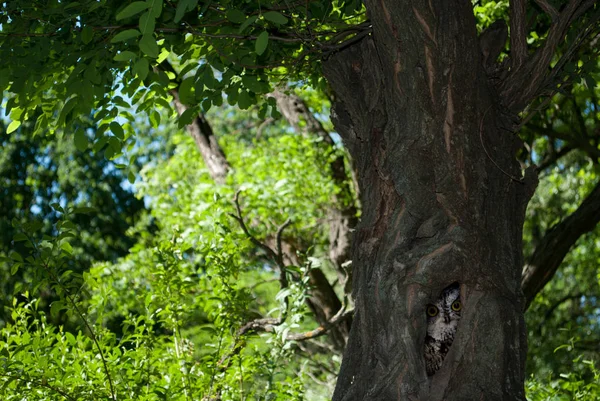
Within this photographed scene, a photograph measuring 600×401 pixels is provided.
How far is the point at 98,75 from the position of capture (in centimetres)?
428

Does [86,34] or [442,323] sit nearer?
[442,323]

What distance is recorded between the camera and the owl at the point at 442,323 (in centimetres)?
379

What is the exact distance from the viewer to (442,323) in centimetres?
381

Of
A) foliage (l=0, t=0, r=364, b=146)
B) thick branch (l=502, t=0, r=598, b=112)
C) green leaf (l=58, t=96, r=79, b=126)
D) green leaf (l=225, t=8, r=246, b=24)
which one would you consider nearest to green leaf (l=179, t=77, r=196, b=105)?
foliage (l=0, t=0, r=364, b=146)

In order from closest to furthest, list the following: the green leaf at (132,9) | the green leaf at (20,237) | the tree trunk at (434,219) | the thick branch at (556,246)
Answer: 1. the green leaf at (132,9)
2. the tree trunk at (434,219)
3. the green leaf at (20,237)
4. the thick branch at (556,246)

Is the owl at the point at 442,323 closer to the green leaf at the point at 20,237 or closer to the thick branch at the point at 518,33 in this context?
the thick branch at the point at 518,33

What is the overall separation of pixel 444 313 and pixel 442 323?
5 cm

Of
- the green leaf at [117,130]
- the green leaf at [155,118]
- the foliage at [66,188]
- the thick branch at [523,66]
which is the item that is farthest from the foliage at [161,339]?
the foliage at [66,188]

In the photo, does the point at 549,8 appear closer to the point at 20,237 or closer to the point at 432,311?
Answer: the point at 432,311

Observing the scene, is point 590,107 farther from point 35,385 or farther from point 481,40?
point 35,385

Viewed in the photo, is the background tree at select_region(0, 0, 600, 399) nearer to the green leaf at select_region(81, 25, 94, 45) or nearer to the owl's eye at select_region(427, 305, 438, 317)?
the green leaf at select_region(81, 25, 94, 45)

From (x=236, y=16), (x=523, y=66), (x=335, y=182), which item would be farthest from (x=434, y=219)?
(x=335, y=182)

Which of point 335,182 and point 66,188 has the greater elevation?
point 66,188

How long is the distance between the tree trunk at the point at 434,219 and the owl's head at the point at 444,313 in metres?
0.09
